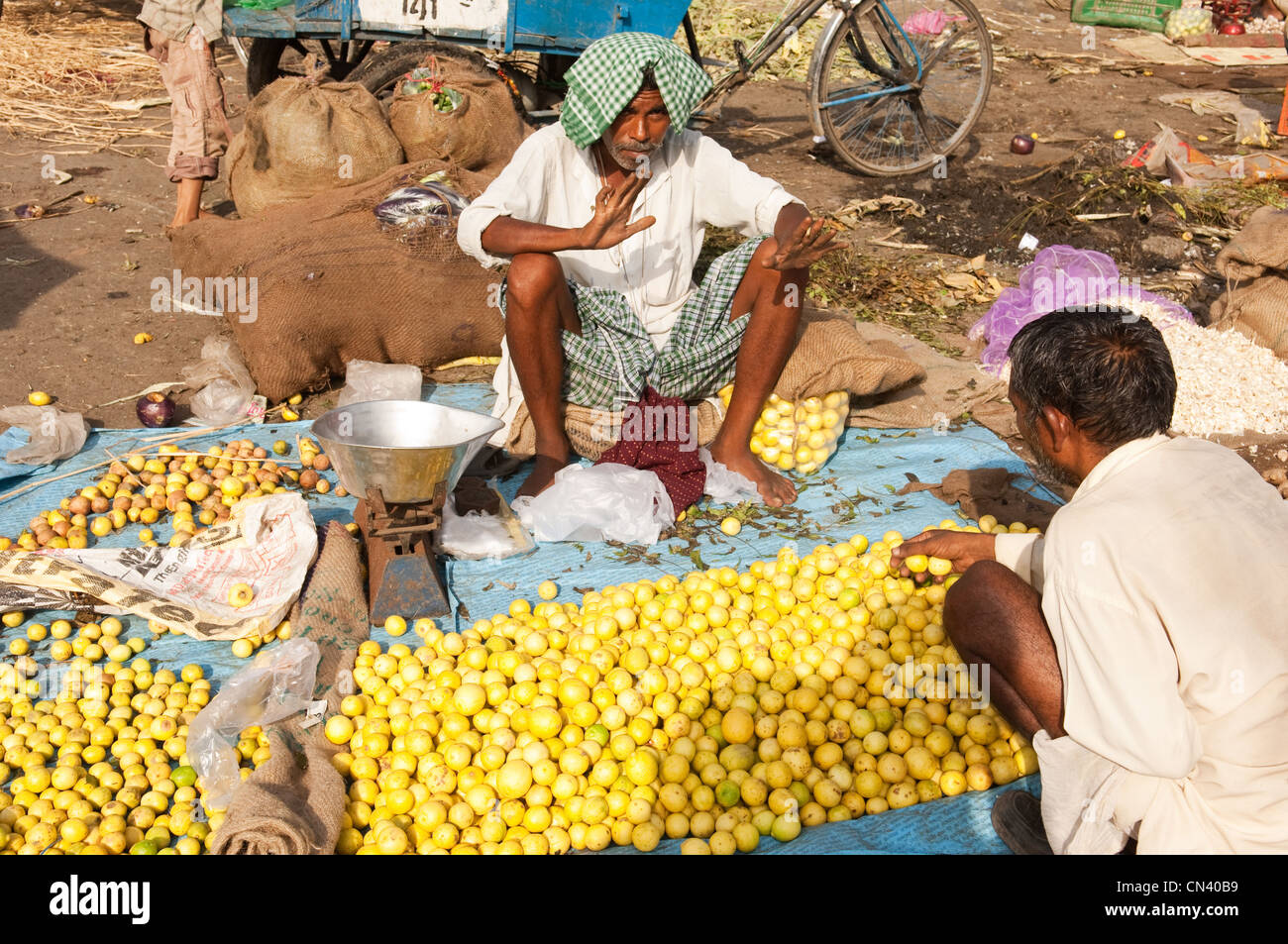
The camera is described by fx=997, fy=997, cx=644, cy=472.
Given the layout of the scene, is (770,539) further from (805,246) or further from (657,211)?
(657,211)

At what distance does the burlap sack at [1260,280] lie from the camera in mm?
5082

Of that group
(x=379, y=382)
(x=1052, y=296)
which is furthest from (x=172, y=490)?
(x=1052, y=296)

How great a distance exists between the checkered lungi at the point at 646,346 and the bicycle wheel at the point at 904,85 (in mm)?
4201

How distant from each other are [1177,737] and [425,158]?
185 inches

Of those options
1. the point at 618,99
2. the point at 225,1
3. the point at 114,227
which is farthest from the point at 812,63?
the point at 114,227

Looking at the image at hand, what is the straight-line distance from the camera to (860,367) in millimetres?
4309

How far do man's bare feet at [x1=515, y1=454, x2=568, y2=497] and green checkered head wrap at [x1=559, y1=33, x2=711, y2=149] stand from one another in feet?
3.99

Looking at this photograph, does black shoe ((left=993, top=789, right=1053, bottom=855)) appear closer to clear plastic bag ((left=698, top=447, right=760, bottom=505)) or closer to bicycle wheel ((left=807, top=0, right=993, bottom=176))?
clear plastic bag ((left=698, top=447, right=760, bottom=505))

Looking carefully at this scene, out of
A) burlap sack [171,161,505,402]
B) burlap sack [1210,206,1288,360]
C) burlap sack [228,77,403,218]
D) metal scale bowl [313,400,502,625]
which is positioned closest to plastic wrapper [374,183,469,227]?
burlap sack [171,161,505,402]

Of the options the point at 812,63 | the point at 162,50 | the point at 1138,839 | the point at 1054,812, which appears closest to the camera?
the point at 1138,839

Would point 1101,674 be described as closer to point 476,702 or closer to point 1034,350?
point 1034,350

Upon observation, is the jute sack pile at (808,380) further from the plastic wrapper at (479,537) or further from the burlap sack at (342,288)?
Answer: the burlap sack at (342,288)

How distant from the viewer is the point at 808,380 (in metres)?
4.24

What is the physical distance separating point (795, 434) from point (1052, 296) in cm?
204
